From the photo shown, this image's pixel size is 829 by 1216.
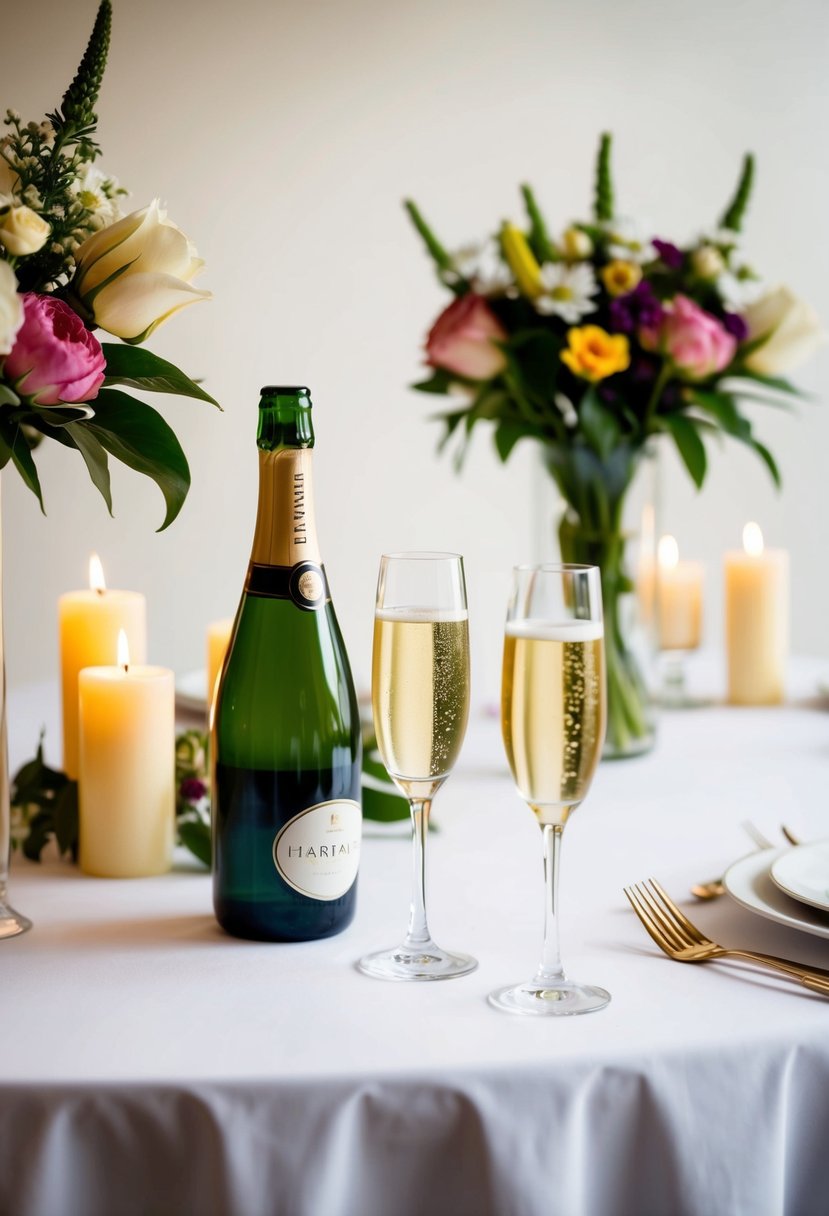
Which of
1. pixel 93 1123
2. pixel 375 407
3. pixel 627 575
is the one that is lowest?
pixel 93 1123

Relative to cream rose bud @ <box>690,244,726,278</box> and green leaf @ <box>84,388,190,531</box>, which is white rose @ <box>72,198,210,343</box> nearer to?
green leaf @ <box>84,388,190,531</box>

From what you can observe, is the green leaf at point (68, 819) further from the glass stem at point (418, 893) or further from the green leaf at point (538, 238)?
the green leaf at point (538, 238)

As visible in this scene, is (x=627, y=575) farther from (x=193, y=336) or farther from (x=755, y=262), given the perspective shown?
(x=755, y=262)

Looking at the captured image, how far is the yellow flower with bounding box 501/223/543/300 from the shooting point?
1.58 metres

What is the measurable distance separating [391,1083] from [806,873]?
409 millimetres

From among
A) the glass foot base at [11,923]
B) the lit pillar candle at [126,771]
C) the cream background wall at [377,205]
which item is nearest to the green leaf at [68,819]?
the lit pillar candle at [126,771]

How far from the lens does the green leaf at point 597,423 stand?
5.11 ft

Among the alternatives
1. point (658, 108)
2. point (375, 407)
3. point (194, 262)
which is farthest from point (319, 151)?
point (194, 262)

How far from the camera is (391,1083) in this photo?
2.28 feet

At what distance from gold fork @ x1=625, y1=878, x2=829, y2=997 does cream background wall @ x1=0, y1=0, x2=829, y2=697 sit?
220 cm

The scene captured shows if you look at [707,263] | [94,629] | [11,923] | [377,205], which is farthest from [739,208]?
[377,205]

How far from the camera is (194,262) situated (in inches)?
35.4

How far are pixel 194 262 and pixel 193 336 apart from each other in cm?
245

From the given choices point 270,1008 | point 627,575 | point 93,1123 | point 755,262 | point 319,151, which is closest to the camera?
point 93,1123
